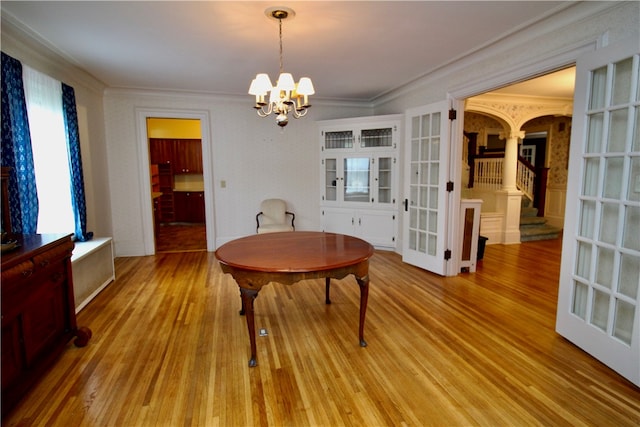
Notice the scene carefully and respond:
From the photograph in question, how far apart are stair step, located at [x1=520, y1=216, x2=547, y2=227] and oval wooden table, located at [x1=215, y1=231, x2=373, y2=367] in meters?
5.16

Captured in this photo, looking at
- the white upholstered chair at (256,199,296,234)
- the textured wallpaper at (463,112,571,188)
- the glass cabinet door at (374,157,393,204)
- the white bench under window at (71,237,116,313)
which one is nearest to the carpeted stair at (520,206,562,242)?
the textured wallpaper at (463,112,571,188)

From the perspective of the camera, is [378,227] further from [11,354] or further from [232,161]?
[11,354]

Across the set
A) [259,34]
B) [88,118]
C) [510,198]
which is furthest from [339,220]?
[88,118]

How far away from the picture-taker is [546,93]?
5352 millimetres

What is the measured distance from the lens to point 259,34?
2934mm

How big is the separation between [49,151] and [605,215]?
4.77 meters

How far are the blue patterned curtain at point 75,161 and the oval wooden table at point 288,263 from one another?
2159 mm

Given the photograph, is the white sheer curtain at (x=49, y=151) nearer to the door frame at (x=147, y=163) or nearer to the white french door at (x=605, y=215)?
the door frame at (x=147, y=163)

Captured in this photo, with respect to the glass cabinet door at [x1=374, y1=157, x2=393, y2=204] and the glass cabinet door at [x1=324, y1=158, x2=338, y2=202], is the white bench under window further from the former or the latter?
the glass cabinet door at [x1=374, y1=157, x2=393, y2=204]

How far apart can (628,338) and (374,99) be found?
4687 millimetres

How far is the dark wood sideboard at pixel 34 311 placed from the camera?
5.73 feet

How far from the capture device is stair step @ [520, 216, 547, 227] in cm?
646

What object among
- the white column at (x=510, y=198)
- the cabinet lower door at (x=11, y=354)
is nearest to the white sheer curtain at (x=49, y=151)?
the cabinet lower door at (x=11, y=354)

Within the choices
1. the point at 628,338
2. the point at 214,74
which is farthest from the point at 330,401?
the point at 214,74
